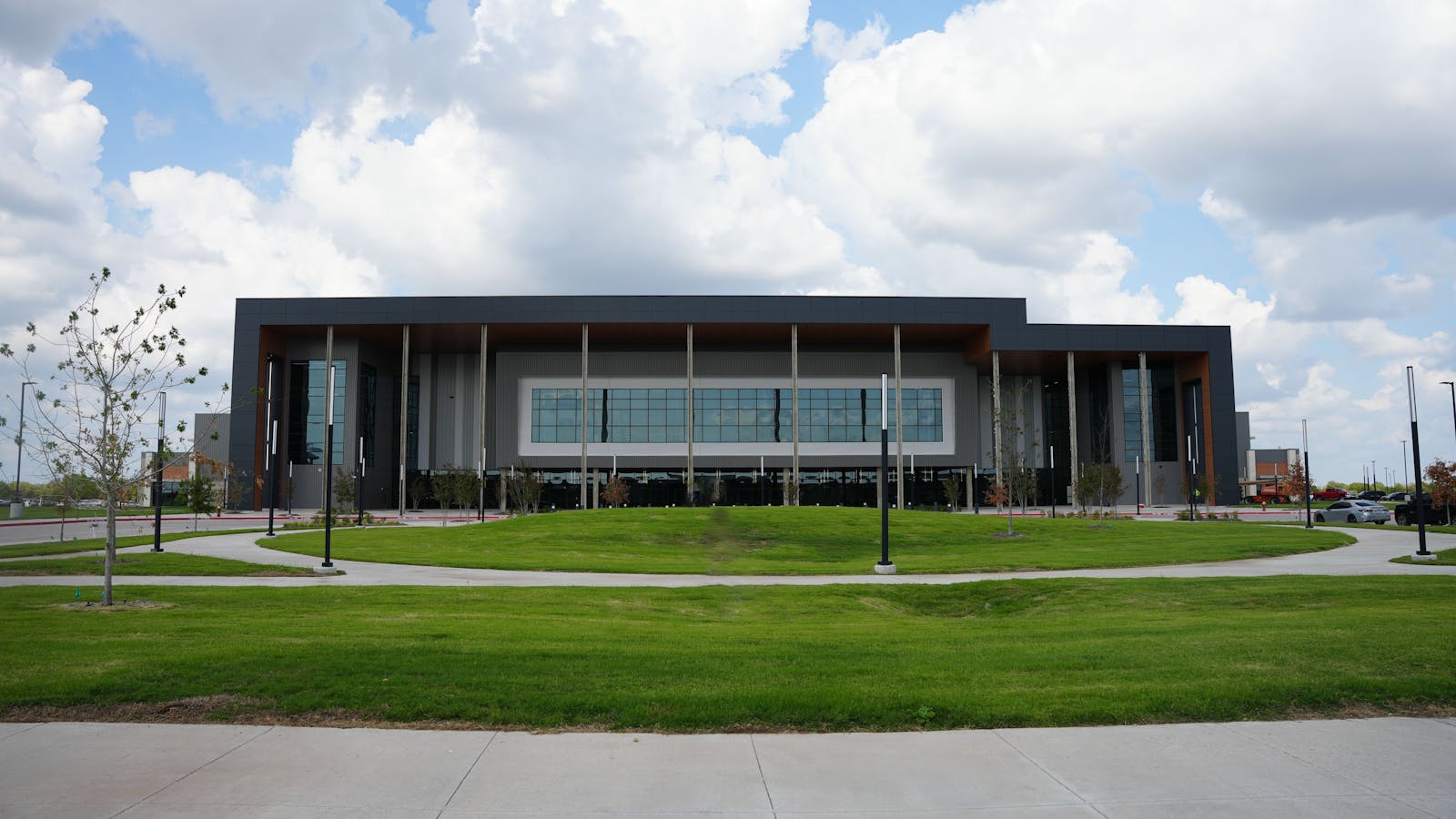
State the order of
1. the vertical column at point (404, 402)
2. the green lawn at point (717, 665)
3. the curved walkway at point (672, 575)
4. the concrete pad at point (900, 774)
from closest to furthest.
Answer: the concrete pad at point (900, 774) < the green lawn at point (717, 665) < the curved walkway at point (672, 575) < the vertical column at point (404, 402)

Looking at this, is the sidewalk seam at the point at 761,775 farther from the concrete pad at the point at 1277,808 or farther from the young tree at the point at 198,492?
the young tree at the point at 198,492

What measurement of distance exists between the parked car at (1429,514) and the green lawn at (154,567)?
2137 inches

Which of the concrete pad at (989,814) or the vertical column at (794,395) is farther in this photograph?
the vertical column at (794,395)

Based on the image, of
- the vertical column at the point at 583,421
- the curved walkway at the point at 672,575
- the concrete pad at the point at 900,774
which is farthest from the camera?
the vertical column at the point at 583,421

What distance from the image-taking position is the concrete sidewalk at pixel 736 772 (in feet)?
19.8

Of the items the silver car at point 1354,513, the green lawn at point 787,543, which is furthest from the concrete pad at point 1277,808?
the silver car at point 1354,513

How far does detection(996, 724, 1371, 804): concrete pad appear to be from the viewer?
6301 millimetres

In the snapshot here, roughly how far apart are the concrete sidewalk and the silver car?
53.5 meters

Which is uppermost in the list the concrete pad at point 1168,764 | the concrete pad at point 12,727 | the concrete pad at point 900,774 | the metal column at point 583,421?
the metal column at point 583,421

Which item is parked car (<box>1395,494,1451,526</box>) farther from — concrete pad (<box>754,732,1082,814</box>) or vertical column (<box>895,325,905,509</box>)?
concrete pad (<box>754,732,1082,814</box>)

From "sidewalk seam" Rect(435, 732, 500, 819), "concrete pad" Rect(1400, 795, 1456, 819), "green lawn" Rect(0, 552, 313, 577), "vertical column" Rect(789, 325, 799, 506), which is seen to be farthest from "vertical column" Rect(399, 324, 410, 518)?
"concrete pad" Rect(1400, 795, 1456, 819)

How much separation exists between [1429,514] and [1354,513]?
3.87m

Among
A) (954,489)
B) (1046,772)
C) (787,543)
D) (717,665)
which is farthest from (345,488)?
(1046,772)

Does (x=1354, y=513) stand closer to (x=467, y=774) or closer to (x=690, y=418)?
(x=690, y=418)
